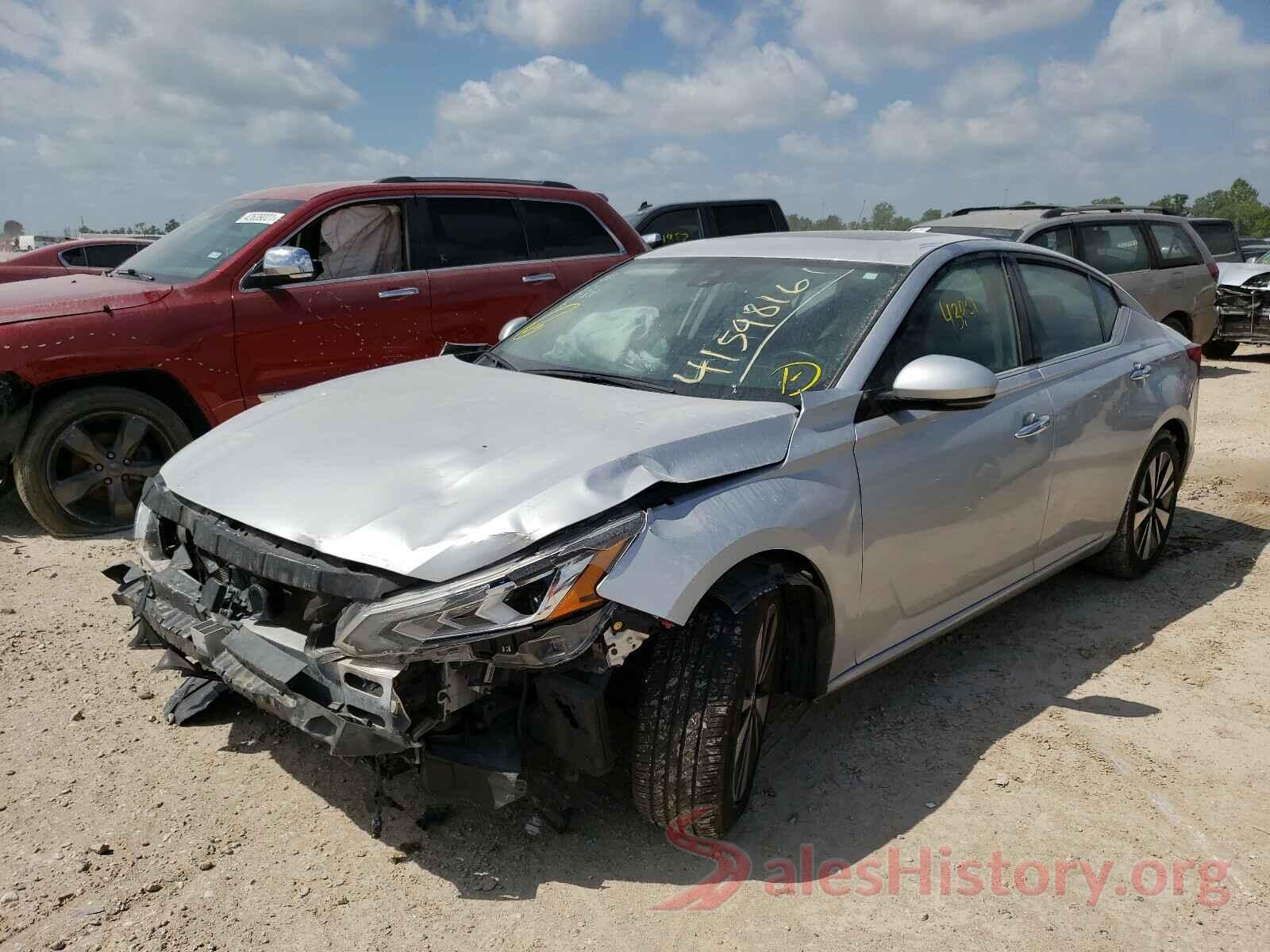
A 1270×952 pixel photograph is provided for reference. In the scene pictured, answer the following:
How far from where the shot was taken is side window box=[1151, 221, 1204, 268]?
10.3 metres

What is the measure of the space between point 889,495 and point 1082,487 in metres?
1.54

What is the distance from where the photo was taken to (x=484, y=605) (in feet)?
7.82

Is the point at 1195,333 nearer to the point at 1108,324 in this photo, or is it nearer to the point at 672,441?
the point at 1108,324

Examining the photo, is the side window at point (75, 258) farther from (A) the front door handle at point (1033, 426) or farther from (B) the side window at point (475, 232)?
(A) the front door handle at point (1033, 426)

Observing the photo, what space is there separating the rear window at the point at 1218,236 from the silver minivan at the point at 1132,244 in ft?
12.8

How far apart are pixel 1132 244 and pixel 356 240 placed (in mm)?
7546

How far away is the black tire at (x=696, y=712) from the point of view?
105 inches

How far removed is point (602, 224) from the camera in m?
7.57

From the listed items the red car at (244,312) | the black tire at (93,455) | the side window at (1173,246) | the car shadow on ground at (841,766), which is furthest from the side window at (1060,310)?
the side window at (1173,246)

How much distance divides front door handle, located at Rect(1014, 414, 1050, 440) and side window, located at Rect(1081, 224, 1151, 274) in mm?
6061

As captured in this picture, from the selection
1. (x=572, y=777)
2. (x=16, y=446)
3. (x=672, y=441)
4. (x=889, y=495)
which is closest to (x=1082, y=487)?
(x=889, y=495)

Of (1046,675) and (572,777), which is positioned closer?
(572,777)

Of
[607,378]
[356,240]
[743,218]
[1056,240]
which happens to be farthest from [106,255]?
[607,378]

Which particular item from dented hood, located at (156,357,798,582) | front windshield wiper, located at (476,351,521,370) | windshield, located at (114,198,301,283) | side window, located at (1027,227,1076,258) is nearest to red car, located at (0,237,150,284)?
windshield, located at (114,198,301,283)
